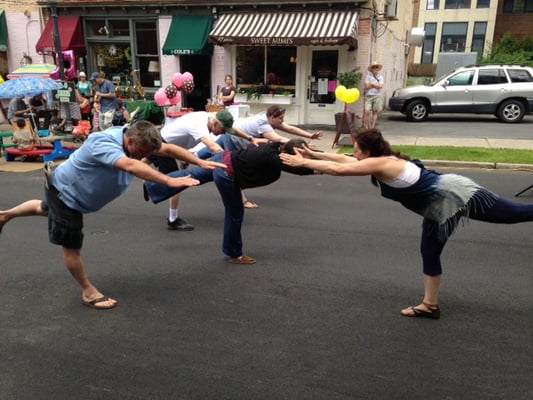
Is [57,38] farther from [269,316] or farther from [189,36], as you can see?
[269,316]

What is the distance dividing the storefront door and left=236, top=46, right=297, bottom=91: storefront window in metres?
0.63

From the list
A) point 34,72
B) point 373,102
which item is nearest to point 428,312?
point 373,102

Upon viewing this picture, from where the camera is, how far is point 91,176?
3855 mm

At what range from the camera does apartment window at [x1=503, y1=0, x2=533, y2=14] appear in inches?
1400

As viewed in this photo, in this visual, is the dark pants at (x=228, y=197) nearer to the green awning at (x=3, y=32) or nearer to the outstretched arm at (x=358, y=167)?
the outstretched arm at (x=358, y=167)

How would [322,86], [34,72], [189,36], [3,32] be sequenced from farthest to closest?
1. [3,32]
2. [189,36]
3. [322,86]
4. [34,72]

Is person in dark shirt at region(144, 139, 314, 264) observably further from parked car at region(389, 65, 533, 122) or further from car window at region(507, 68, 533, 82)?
car window at region(507, 68, 533, 82)

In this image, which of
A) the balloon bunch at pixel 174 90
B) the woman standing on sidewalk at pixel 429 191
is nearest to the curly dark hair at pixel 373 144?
the woman standing on sidewalk at pixel 429 191

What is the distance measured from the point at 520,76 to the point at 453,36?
28627 mm

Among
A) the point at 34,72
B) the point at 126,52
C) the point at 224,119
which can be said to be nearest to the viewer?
the point at 224,119

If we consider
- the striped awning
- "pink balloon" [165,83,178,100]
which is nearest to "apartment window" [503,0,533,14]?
the striped awning

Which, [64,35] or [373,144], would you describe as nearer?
[373,144]

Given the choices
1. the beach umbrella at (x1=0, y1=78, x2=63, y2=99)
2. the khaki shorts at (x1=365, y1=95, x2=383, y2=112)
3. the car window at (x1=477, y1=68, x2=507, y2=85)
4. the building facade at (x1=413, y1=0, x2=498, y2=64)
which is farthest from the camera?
the building facade at (x1=413, y1=0, x2=498, y2=64)

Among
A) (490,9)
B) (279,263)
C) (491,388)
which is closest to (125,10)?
(279,263)
